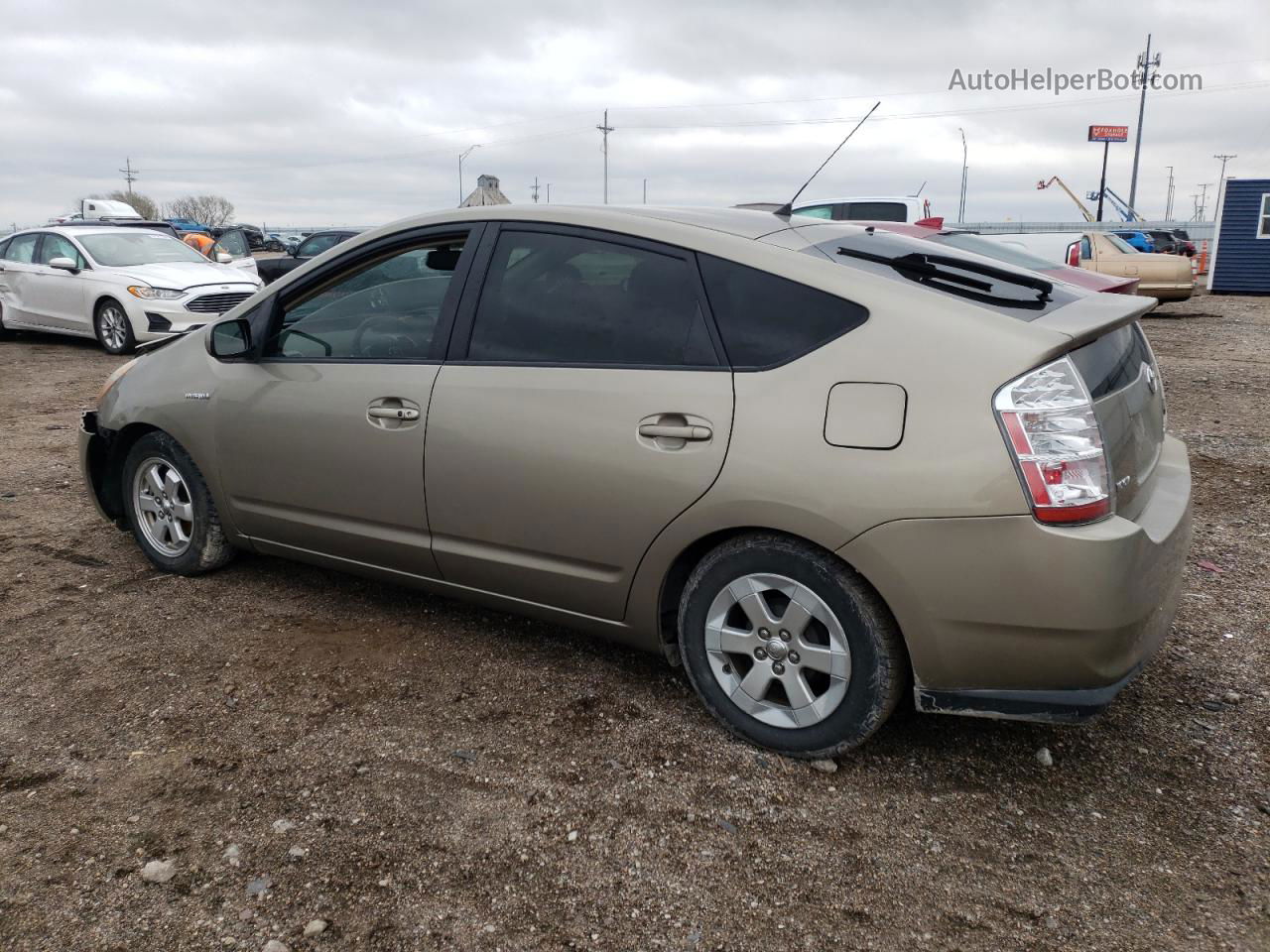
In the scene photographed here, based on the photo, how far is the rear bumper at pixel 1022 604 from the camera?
245 cm

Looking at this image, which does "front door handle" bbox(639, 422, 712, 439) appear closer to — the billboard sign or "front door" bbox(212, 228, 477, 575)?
"front door" bbox(212, 228, 477, 575)

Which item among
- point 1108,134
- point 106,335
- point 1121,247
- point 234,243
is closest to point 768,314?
point 106,335

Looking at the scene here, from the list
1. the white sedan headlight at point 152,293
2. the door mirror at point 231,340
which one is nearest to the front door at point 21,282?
the white sedan headlight at point 152,293

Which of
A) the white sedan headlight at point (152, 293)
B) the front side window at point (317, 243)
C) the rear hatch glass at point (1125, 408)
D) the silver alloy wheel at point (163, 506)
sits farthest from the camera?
the front side window at point (317, 243)

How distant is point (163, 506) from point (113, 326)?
9.29 meters

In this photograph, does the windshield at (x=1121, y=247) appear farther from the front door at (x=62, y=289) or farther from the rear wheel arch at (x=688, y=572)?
the rear wheel arch at (x=688, y=572)

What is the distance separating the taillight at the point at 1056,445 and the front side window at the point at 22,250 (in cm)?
1421

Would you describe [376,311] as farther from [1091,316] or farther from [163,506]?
[1091,316]

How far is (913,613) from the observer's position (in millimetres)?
2613

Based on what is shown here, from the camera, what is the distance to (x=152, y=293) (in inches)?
471

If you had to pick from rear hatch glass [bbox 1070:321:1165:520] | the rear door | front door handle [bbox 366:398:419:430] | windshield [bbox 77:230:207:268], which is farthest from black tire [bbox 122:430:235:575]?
windshield [bbox 77:230:207:268]

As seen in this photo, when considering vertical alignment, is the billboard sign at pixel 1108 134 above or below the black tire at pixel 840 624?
above

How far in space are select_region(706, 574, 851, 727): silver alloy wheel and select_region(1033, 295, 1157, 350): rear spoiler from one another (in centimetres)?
96

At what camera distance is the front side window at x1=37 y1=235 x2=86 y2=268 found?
496 inches
